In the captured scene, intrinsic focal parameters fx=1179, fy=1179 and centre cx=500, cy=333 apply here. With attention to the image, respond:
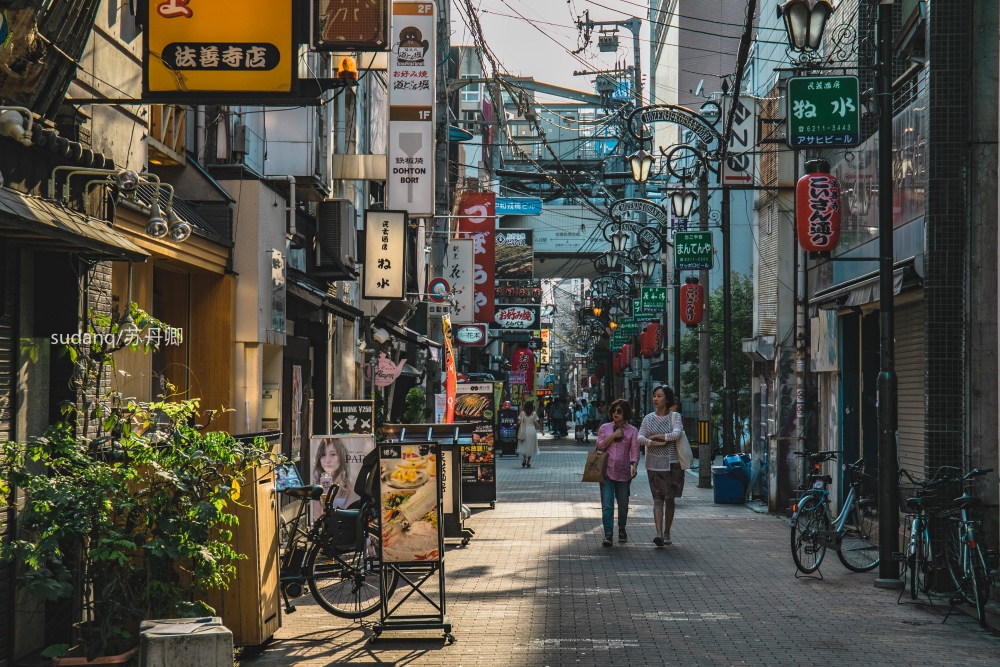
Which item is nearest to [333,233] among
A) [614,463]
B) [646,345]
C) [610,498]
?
[614,463]

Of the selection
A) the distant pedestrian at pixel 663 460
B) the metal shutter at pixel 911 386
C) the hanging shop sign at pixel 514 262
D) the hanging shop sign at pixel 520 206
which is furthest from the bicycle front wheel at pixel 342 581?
the hanging shop sign at pixel 514 262

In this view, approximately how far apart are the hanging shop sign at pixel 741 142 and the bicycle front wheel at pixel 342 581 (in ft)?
52.4

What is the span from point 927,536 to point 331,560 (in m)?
5.79

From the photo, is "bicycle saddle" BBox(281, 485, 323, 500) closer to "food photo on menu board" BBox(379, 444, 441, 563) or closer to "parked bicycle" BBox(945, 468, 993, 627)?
"food photo on menu board" BBox(379, 444, 441, 563)

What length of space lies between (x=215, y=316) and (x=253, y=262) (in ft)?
2.62

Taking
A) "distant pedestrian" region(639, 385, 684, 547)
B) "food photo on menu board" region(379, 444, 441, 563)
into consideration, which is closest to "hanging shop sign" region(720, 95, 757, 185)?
"distant pedestrian" region(639, 385, 684, 547)

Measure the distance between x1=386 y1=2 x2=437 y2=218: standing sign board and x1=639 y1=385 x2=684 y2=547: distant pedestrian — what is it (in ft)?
28.9

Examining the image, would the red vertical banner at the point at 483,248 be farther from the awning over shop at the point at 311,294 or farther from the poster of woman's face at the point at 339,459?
the poster of woman's face at the point at 339,459

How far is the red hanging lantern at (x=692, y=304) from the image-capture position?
3136cm

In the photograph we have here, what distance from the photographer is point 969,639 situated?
9.77m

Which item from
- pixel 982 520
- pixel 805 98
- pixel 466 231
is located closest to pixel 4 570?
pixel 982 520

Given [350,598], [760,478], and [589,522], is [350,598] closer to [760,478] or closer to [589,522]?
[589,522]

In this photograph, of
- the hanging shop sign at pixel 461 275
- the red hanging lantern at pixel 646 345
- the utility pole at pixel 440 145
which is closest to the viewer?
the utility pole at pixel 440 145

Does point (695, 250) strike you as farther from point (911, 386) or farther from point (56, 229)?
point (56, 229)
